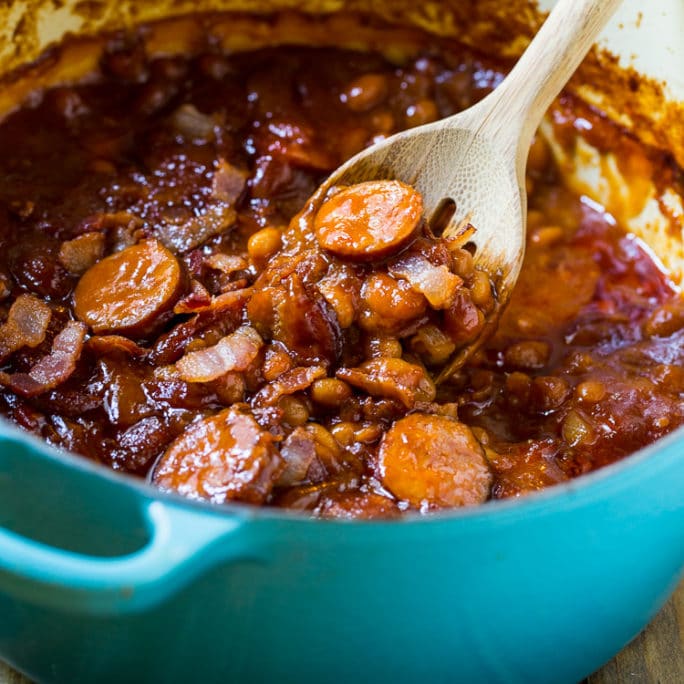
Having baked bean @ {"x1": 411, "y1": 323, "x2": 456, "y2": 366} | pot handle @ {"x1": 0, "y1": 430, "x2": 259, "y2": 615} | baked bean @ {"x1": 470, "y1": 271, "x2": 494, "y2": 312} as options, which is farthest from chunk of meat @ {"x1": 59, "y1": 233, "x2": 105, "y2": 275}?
pot handle @ {"x1": 0, "y1": 430, "x2": 259, "y2": 615}

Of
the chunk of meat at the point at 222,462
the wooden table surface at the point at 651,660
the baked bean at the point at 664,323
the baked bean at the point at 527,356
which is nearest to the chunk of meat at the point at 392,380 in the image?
the chunk of meat at the point at 222,462

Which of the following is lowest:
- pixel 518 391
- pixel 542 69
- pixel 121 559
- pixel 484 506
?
pixel 518 391

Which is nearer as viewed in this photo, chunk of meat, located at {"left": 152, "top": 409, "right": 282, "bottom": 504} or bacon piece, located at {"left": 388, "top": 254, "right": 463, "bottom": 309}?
chunk of meat, located at {"left": 152, "top": 409, "right": 282, "bottom": 504}

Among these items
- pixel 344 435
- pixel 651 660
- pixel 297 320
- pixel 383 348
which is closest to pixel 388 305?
pixel 383 348

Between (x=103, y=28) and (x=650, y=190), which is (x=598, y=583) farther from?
(x=103, y=28)

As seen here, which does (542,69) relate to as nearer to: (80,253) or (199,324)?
(199,324)

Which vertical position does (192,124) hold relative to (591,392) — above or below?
above

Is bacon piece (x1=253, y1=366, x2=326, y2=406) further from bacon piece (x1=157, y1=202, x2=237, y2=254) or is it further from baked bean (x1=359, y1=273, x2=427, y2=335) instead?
bacon piece (x1=157, y1=202, x2=237, y2=254)
